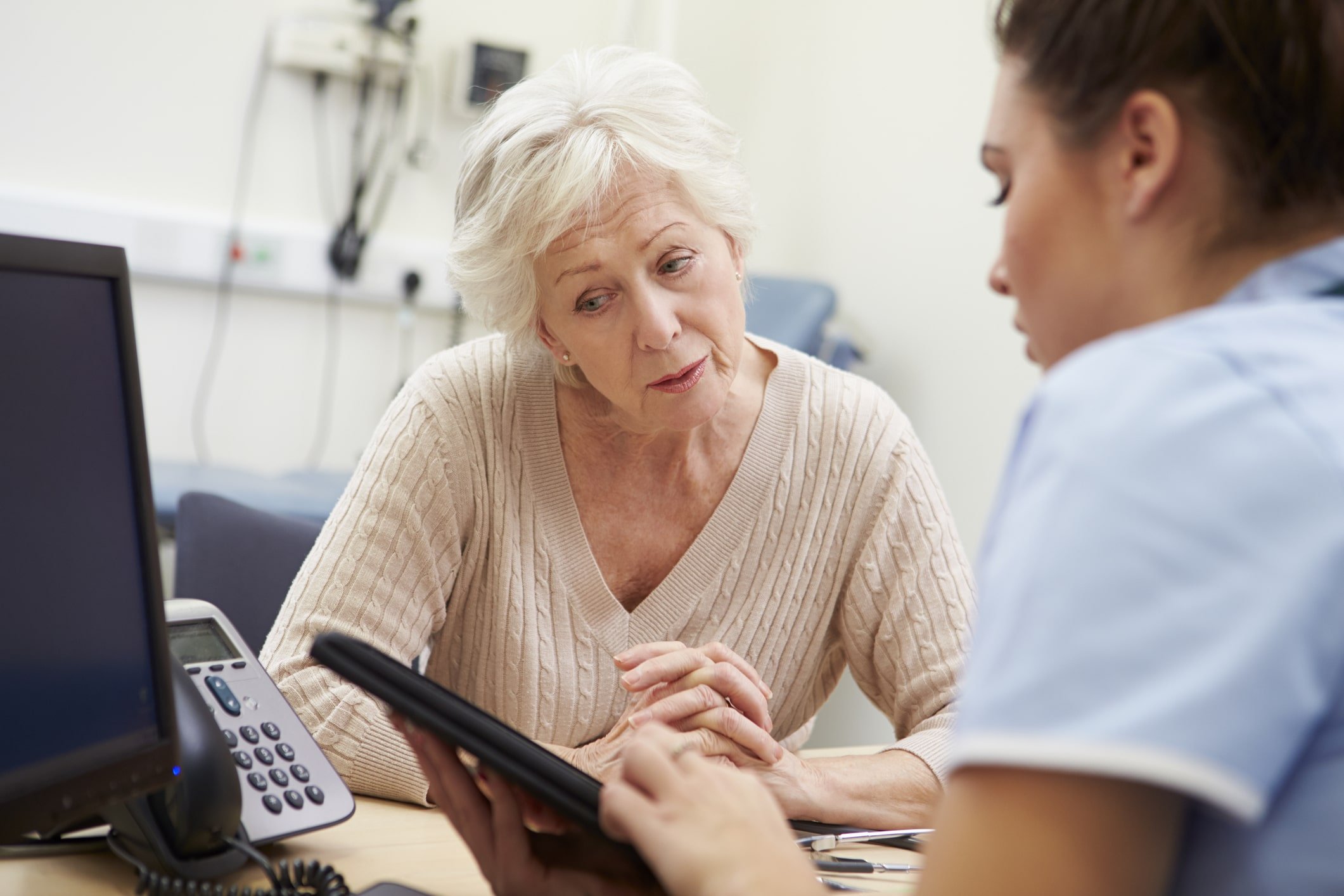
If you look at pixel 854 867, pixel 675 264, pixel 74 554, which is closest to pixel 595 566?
pixel 675 264

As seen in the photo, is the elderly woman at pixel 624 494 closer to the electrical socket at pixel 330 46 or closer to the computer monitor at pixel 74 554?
the computer monitor at pixel 74 554

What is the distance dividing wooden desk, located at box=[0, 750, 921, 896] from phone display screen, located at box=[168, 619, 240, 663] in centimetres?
16

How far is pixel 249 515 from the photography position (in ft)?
5.79

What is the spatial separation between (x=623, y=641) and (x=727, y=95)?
2456mm

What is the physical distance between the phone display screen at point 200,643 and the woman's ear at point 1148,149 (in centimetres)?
75

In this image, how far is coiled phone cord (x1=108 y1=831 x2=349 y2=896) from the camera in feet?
2.61

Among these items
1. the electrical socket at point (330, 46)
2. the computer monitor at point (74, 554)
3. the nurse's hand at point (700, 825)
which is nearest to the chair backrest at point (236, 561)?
the computer monitor at point (74, 554)

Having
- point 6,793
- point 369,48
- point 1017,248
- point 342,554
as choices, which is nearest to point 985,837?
point 1017,248

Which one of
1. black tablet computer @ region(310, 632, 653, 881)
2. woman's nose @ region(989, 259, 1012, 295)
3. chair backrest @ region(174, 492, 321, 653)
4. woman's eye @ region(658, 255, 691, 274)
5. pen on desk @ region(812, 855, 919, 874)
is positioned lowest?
chair backrest @ region(174, 492, 321, 653)

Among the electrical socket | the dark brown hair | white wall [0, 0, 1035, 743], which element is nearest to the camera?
the dark brown hair

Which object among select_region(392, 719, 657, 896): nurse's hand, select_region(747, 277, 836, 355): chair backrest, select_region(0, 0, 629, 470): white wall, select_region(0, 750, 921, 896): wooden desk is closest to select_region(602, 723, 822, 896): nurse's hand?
select_region(392, 719, 657, 896): nurse's hand

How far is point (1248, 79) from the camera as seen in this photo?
0.56 meters

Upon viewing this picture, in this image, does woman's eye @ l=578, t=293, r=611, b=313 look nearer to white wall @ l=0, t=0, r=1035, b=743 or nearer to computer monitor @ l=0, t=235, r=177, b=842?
computer monitor @ l=0, t=235, r=177, b=842

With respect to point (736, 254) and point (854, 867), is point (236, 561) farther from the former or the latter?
point (854, 867)
